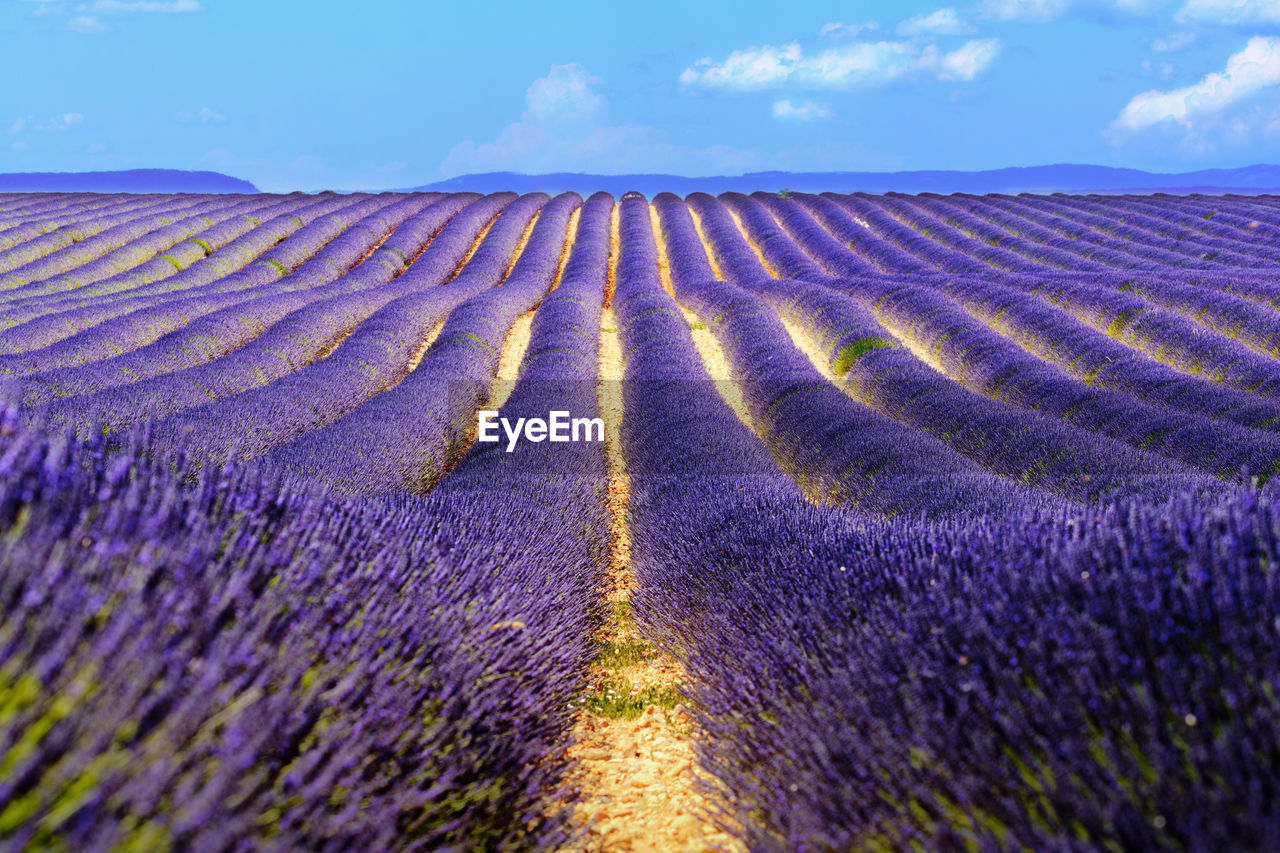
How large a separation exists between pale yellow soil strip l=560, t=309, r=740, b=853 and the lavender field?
0.07m

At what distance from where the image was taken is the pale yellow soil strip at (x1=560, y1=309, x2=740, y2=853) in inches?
102

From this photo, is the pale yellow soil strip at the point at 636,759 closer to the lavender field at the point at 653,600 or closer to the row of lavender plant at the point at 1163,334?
the lavender field at the point at 653,600

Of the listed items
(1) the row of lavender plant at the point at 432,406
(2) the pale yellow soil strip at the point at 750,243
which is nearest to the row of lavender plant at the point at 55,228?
(1) the row of lavender plant at the point at 432,406

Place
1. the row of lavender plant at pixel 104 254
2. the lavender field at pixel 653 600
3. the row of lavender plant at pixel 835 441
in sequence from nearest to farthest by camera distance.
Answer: the lavender field at pixel 653 600, the row of lavender plant at pixel 835 441, the row of lavender plant at pixel 104 254

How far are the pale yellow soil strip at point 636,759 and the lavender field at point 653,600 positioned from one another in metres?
0.07

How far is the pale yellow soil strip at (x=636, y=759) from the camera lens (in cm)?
260

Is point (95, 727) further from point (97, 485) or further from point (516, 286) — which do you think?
point (516, 286)

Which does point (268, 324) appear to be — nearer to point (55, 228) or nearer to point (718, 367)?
point (718, 367)

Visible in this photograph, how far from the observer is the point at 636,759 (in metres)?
3.10

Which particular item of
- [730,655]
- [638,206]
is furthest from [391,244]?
[730,655]

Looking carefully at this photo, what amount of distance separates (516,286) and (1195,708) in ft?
47.2

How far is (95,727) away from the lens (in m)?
1.15

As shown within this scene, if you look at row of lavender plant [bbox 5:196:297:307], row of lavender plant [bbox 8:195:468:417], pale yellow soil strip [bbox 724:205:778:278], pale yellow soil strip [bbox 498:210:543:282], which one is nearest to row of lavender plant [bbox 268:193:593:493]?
pale yellow soil strip [bbox 498:210:543:282]

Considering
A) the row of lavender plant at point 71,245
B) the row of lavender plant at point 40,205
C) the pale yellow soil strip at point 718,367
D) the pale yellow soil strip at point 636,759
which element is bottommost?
the pale yellow soil strip at point 636,759
